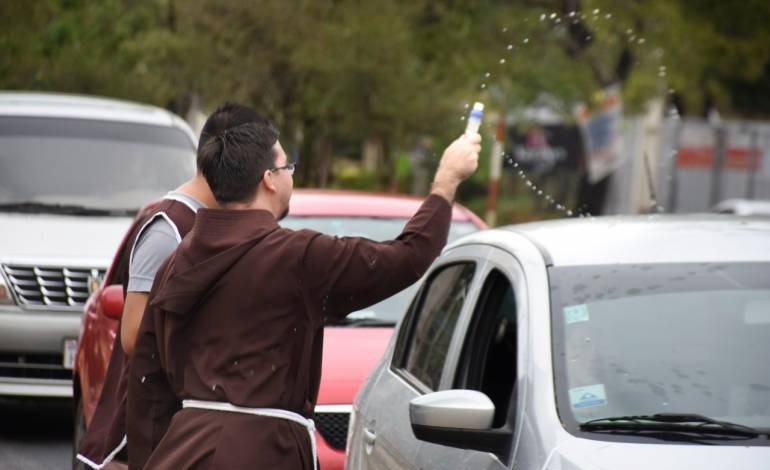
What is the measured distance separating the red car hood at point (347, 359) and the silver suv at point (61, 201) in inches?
100

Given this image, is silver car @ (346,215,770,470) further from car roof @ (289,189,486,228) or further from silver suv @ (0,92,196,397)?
silver suv @ (0,92,196,397)

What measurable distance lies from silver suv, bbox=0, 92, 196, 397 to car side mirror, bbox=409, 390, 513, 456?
582cm

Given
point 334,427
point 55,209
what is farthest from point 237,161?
point 55,209

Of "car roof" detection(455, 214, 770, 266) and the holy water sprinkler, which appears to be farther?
"car roof" detection(455, 214, 770, 266)

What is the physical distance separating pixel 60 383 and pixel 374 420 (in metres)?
4.83

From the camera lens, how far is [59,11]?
2234 cm

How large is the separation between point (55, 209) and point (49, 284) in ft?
3.33

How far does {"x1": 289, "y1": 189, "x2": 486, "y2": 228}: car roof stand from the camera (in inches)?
356

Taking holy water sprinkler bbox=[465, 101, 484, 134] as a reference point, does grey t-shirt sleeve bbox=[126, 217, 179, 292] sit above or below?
below

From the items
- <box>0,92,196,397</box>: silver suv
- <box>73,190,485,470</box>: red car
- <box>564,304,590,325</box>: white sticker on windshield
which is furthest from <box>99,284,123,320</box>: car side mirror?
<box>564,304,590,325</box>: white sticker on windshield

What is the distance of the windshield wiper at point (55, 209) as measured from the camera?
429 inches

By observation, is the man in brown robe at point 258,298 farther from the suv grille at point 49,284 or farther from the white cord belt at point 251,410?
the suv grille at point 49,284

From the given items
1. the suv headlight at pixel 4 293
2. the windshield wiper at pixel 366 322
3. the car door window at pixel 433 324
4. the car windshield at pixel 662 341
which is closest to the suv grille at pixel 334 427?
the windshield wiper at pixel 366 322

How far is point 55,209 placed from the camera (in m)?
10.9
